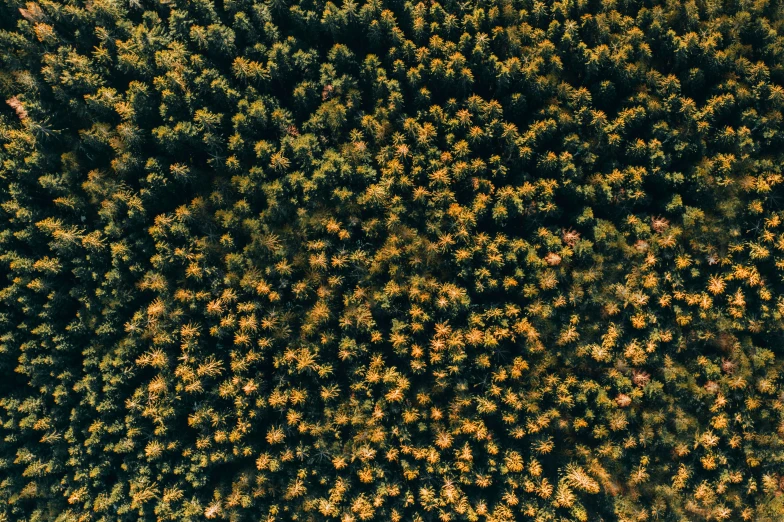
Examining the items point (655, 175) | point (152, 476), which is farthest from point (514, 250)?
point (152, 476)

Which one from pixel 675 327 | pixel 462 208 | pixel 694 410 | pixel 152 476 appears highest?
pixel 462 208

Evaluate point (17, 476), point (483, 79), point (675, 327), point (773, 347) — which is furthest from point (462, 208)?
point (17, 476)

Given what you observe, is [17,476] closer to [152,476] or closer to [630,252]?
[152,476]

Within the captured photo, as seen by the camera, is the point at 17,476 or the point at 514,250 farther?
the point at 17,476

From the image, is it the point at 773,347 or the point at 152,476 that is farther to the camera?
the point at 152,476

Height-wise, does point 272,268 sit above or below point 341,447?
above

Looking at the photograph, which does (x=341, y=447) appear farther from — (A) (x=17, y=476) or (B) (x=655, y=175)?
(B) (x=655, y=175)
